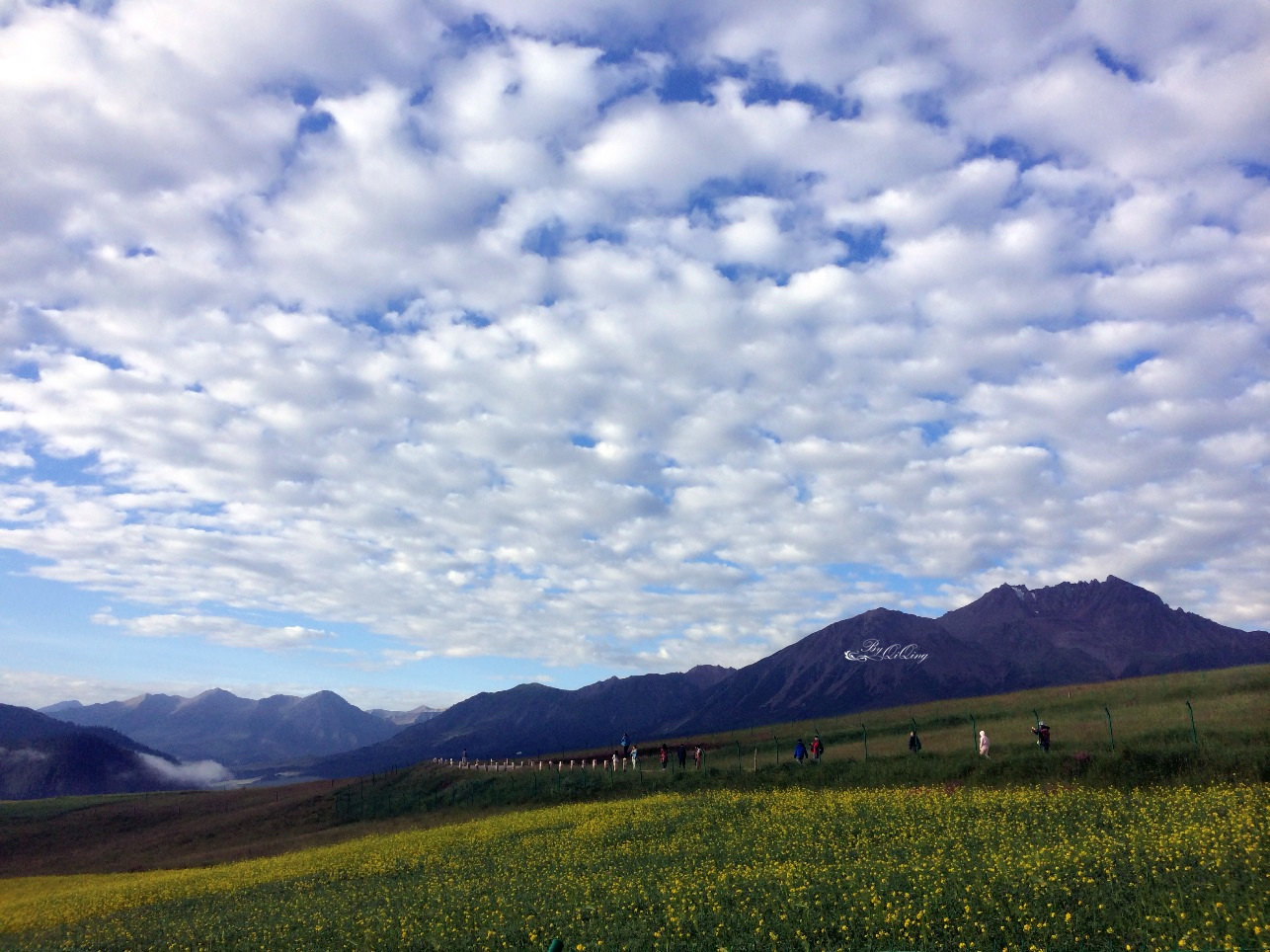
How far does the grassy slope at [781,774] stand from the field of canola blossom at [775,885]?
4438 millimetres

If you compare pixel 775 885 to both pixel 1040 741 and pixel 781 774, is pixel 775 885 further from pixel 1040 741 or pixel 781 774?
pixel 781 774

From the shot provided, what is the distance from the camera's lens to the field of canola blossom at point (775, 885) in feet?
60.1

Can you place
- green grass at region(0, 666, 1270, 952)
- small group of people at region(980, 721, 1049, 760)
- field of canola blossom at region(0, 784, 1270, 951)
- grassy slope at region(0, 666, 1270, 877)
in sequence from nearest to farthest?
1. field of canola blossom at region(0, 784, 1270, 951)
2. green grass at region(0, 666, 1270, 952)
3. grassy slope at region(0, 666, 1270, 877)
4. small group of people at region(980, 721, 1049, 760)

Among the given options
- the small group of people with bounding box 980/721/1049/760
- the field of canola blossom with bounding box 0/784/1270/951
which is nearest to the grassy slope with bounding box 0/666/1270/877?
the small group of people with bounding box 980/721/1049/760

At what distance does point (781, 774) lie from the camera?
50219 millimetres

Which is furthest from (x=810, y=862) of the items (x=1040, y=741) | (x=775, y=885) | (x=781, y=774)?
(x=781, y=774)

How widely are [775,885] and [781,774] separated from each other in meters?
27.7

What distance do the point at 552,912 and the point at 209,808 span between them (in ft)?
291

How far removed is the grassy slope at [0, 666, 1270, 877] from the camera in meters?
38.6

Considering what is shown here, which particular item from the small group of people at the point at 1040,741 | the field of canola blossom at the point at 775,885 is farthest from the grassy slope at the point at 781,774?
the field of canola blossom at the point at 775,885

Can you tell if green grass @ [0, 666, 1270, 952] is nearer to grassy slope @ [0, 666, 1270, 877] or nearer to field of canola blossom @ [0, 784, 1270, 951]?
field of canola blossom @ [0, 784, 1270, 951]

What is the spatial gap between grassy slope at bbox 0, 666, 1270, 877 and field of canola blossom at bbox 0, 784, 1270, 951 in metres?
4.44

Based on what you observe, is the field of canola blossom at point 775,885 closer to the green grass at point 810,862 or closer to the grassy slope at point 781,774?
the green grass at point 810,862

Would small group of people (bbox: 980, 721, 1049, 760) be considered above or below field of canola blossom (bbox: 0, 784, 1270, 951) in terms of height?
above
